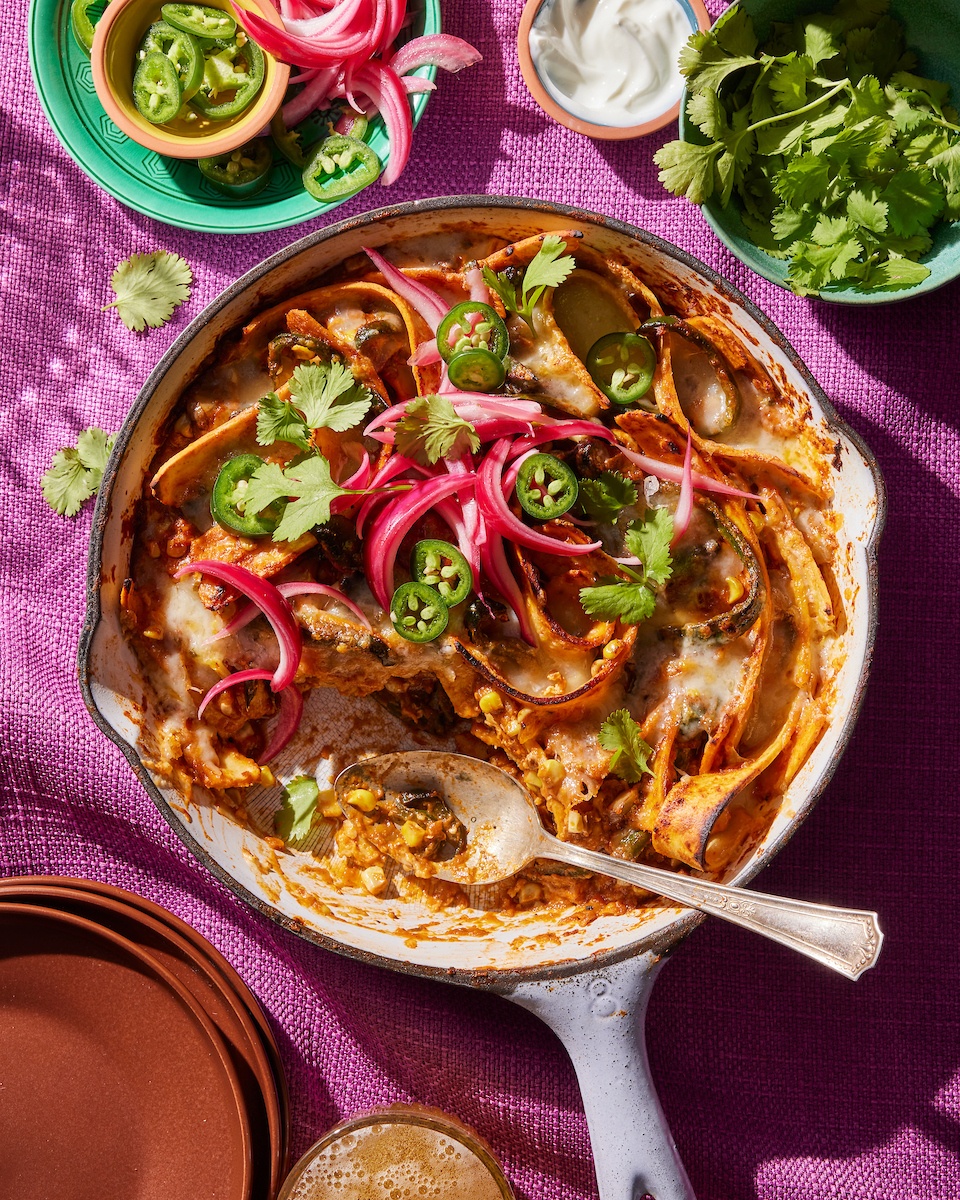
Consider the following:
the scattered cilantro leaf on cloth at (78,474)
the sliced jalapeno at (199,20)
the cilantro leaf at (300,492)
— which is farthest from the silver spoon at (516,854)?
the sliced jalapeno at (199,20)

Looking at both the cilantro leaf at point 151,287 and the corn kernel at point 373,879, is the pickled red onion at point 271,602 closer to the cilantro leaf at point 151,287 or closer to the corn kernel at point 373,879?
the corn kernel at point 373,879

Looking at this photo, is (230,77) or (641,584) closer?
(641,584)

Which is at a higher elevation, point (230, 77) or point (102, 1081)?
point (230, 77)

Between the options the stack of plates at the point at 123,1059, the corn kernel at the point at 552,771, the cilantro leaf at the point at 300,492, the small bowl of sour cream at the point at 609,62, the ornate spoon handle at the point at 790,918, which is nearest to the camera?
→ the ornate spoon handle at the point at 790,918

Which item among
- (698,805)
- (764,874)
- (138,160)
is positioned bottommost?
(764,874)

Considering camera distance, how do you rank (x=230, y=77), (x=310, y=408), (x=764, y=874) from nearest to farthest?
(x=310, y=408), (x=230, y=77), (x=764, y=874)

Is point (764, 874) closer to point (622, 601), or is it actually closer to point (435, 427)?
point (622, 601)

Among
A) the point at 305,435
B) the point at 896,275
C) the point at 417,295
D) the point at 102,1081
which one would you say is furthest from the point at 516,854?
the point at 896,275

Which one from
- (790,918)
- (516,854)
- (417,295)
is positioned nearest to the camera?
(790,918)
